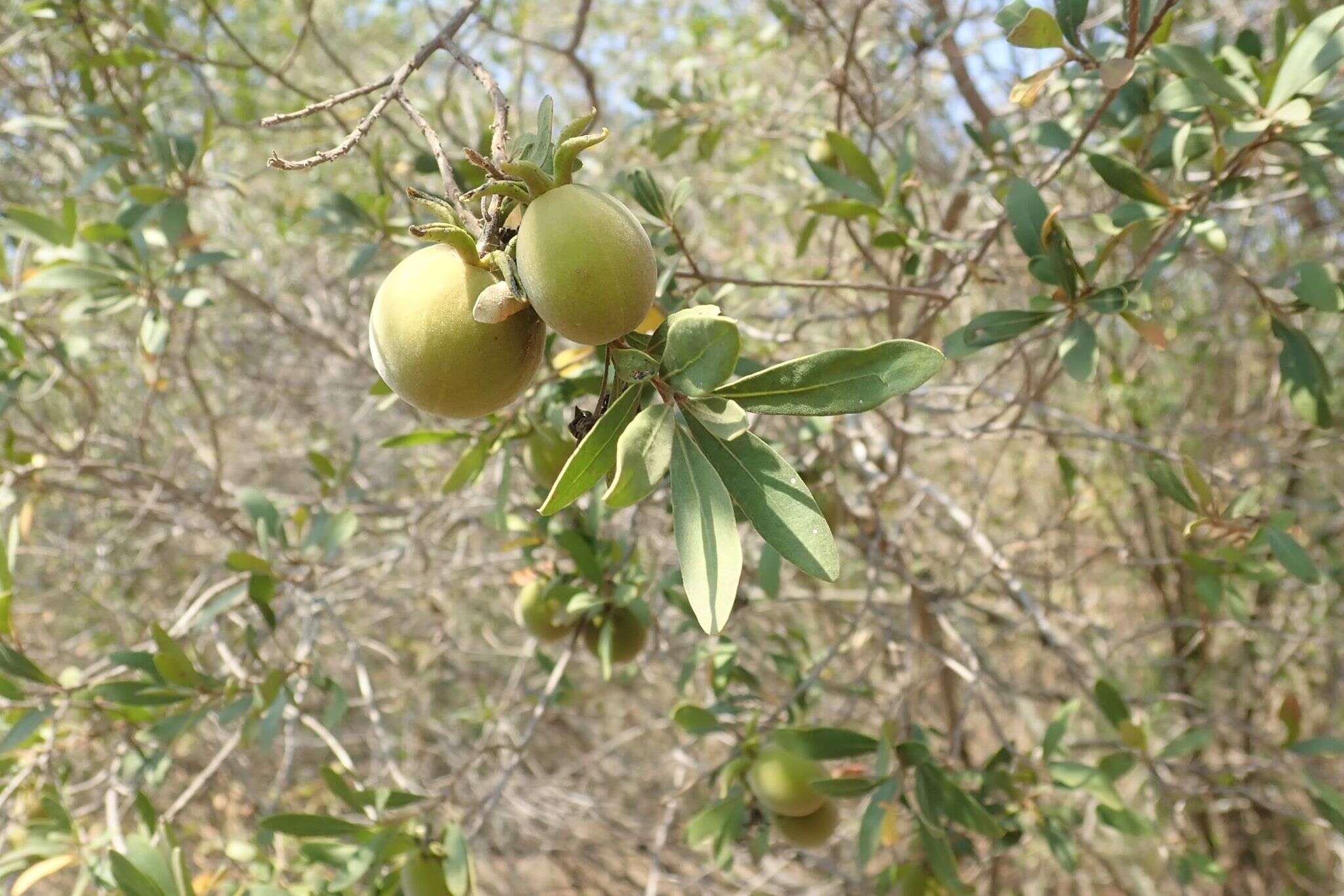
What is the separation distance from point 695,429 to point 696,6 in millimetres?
3755

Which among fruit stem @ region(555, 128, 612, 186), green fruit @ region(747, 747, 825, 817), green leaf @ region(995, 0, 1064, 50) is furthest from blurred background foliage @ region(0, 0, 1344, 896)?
fruit stem @ region(555, 128, 612, 186)

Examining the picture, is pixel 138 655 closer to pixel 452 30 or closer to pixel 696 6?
pixel 452 30

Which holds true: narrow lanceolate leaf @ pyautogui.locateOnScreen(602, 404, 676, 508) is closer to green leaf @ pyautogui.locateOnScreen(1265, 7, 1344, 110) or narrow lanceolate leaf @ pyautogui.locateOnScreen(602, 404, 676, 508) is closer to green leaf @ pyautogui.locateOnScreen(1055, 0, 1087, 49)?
green leaf @ pyautogui.locateOnScreen(1055, 0, 1087, 49)

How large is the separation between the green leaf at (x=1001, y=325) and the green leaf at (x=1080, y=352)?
50mm

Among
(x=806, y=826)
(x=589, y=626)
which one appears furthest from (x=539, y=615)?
(x=806, y=826)

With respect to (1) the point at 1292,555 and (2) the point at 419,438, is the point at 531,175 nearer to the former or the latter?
(2) the point at 419,438

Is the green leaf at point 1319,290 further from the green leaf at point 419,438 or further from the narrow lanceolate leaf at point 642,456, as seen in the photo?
the green leaf at point 419,438

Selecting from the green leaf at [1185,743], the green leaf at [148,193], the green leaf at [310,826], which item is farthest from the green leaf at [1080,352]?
the green leaf at [148,193]

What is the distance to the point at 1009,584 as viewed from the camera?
Answer: 6.85 feet

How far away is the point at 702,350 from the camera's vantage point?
0.81 meters

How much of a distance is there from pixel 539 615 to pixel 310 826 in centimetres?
54

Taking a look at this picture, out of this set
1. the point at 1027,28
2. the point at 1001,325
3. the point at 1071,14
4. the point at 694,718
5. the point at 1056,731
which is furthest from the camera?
the point at 1056,731

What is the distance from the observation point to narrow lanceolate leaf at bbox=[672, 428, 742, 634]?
0.76 meters

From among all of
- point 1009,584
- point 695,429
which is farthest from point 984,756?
point 695,429
